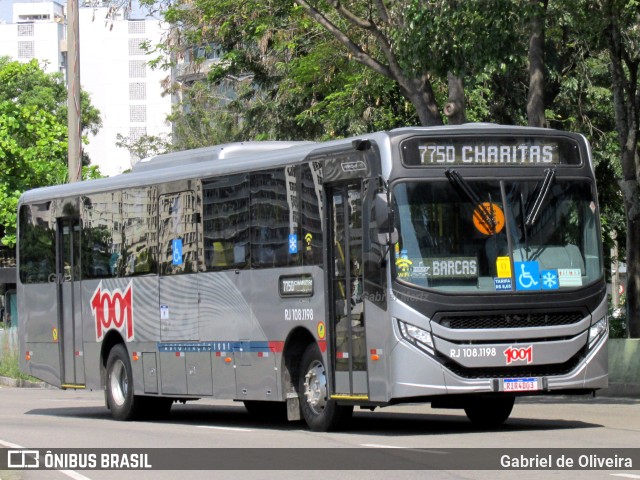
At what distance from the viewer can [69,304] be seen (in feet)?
70.6

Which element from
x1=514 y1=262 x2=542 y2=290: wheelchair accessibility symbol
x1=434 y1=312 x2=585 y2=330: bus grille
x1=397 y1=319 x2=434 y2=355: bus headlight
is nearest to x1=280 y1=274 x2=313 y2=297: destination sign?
x1=397 y1=319 x2=434 y2=355: bus headlight

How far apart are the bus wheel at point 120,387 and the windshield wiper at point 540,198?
7.27m

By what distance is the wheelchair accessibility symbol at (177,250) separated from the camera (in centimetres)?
1880

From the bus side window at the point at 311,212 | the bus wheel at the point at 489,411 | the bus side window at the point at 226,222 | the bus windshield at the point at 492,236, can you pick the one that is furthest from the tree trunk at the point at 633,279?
the bus side window at the point at 311,212

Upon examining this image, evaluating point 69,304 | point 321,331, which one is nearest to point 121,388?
point 69,304

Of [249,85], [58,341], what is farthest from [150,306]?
[249,85]

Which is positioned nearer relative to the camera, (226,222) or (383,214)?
(383,214)

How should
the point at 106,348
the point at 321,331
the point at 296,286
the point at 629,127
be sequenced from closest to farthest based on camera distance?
the point at 321,331 → the point at 296,286 → the point at 106,348 → the point at 629,127

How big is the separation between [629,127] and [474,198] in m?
10.8

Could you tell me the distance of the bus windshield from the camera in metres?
14.5

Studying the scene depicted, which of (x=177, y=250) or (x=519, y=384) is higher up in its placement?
(x=177, y=250)

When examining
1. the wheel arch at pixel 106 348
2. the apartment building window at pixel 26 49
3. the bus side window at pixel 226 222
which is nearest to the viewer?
the bus side window at pixel 226 222

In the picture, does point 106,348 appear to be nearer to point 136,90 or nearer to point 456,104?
point 456,104

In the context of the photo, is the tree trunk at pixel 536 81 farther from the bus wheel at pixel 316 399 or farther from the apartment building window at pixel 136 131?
the apartment building window at pixel 136 131
